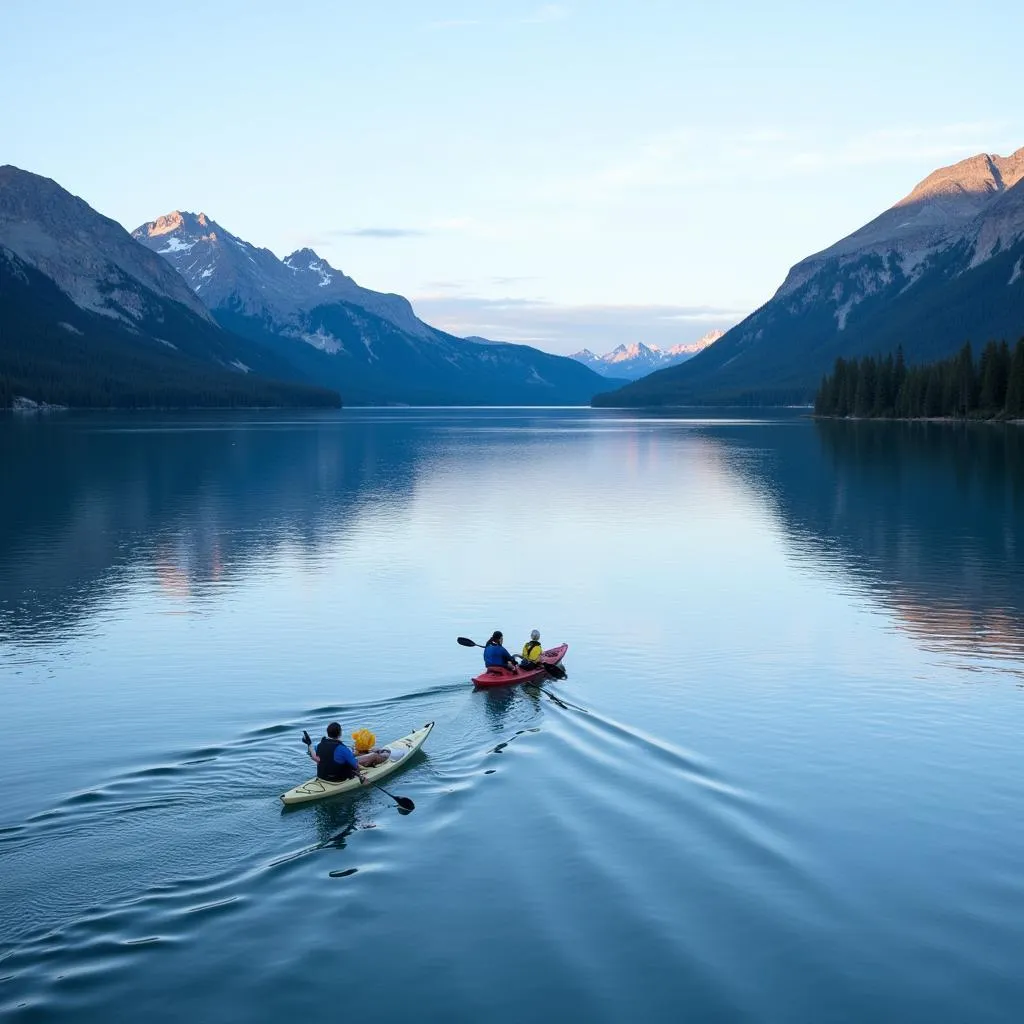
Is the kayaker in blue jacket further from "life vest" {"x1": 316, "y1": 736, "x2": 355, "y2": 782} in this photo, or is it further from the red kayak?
"life vest" {"x1": 316, "y1": 736, "x2": 355, "y2": 782}

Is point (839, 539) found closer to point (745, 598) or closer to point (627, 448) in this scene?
point (745, 598)

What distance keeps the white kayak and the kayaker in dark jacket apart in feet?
0.46

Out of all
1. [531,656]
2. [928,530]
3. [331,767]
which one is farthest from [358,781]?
[928,530]

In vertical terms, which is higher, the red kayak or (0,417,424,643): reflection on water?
(0,417,424,643): reflection on water

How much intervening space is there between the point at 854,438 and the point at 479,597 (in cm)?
15208

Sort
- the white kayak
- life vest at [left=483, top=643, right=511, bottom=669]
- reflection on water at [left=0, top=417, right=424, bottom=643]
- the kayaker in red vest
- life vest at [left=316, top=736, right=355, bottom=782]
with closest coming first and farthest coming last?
the white kayak
life vest at [left=316, top=736, right=355, bottom=782]
life vest at [left=483, top=643, right=511, bottom=669]
the kayaker in red vest
reflection on water at [left=0, top=417, right=424, bottom=643]

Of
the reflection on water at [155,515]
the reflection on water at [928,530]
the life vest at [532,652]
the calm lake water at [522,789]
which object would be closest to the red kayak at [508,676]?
the life vest at [532,652]

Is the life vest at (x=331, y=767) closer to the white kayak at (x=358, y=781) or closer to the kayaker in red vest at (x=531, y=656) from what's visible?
the white kayak at (x=358, y=781)

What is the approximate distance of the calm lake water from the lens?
21344 millimetres

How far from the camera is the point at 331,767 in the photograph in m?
30.2

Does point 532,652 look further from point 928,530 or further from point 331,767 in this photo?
point 928,530

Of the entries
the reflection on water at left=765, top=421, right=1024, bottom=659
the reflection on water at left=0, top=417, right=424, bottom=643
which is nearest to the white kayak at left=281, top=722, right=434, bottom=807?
the reflection on water at left=0, top=417, right=424, bottom=643

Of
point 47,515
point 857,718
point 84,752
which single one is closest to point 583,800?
point 857,718

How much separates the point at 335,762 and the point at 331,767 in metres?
0.21
